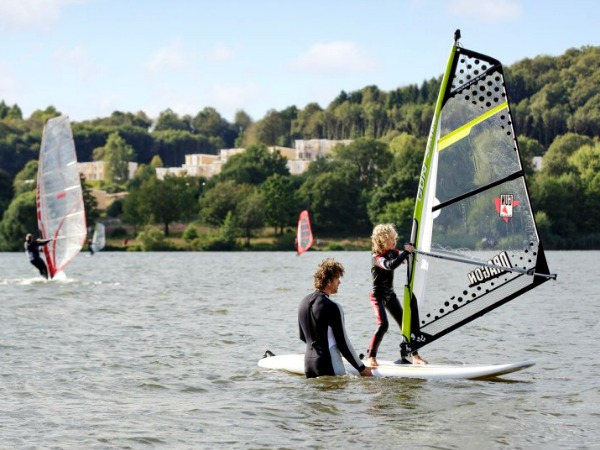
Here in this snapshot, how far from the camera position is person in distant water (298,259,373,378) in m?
11.8

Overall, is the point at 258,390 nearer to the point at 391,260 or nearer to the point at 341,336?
the point at 341,336

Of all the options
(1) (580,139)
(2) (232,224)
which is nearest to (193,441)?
(2) (232,224)

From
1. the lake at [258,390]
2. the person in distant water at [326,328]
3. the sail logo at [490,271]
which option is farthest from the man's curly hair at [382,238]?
the lake at [258,390]

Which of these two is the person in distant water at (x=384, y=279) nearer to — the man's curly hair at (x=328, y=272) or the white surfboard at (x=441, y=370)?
the white surfboard at (x=441, y=370)

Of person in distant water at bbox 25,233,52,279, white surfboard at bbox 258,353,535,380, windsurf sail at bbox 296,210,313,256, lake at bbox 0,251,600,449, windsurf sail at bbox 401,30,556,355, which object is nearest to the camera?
lake at bbox 0,251,600,449

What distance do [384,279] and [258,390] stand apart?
198cm

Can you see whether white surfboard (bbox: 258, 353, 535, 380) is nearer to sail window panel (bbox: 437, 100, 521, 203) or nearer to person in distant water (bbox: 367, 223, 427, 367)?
person in distant water (bbox: 367, 223, 427, 367)

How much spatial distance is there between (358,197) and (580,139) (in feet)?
153

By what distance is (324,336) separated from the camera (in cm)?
1199

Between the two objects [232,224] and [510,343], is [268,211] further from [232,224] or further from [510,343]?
[510,343]

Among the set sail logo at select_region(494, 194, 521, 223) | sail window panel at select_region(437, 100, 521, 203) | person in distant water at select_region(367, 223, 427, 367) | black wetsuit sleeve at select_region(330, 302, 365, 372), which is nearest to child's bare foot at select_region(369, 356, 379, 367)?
person in distant water at select_region(367, 223, 427, 367)

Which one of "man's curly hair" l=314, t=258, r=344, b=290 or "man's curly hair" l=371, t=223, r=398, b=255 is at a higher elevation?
"man's curly hair" l=371, t=223, r=398, b=255

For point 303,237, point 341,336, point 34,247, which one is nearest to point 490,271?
point 341,336

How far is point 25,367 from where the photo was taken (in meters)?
14.8
